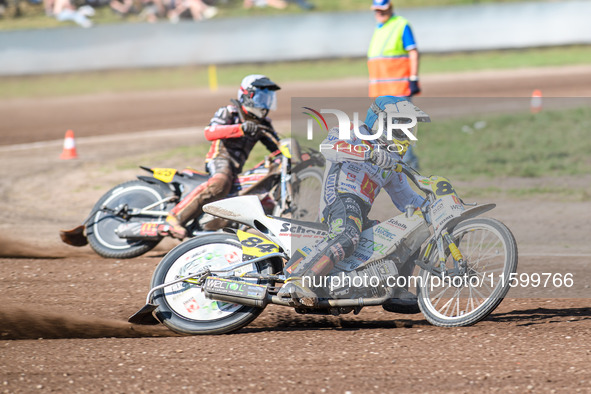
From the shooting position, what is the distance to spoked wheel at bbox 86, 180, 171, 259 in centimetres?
792

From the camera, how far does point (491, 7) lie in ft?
85.3

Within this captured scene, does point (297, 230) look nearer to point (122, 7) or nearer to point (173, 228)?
point (173, 228)

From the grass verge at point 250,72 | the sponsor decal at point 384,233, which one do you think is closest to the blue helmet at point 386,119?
the sponsor decal at point 384,233

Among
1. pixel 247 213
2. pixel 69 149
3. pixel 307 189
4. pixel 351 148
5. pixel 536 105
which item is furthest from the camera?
pixel 536 105

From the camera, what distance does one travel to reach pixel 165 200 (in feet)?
26.1

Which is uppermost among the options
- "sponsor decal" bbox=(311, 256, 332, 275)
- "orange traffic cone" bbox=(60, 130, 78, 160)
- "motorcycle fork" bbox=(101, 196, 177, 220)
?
"sponsor decal" bbox=(311, 256, 332, 275)

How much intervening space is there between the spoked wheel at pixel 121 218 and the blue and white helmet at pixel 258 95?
4.02 ft

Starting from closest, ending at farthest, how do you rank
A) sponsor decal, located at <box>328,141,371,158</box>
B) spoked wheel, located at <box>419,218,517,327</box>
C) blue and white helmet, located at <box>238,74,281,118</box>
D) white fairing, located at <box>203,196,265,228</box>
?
spoked wheel, located at <box>419,218,517,327</box> → sponsor decal, located at <box>328,141,371,158</box> → white fairing, located at <box>203,196,265,228</box> → blue and white helmet, located at <box>238,74,281,118</box>

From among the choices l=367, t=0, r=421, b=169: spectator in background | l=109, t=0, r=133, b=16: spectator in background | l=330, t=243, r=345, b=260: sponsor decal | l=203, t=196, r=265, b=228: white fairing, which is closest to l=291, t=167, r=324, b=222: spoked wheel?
l=203, t=196, r=265, b=228: white fairing

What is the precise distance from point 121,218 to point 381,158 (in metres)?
3.71

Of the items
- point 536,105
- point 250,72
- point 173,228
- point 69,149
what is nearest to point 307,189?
point 173,228

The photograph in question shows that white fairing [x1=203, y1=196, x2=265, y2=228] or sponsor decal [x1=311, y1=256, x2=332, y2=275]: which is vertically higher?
white fairing [x1=203, y1=196, x2=265, y2=228]

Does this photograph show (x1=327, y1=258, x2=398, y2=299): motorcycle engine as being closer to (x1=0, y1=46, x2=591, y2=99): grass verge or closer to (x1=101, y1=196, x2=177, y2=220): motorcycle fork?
(x1=101, y1=196, x2=177, y2=220): motorcycle fork

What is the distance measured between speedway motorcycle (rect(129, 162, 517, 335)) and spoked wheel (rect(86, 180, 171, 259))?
2.36 m
